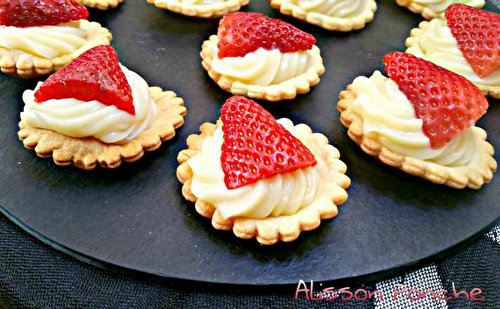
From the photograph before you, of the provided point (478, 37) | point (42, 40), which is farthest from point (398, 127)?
point (42, 40)

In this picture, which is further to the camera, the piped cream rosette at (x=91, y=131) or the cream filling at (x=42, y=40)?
the cream filling at (x=42, y=40)

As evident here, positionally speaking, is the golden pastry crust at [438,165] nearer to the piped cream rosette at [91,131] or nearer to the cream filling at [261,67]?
the cream filling at [261,67]

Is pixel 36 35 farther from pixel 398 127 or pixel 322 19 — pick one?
pixel 398 127

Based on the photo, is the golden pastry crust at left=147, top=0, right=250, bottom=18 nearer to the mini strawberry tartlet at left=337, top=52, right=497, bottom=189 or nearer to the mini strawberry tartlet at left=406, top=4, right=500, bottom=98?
the mini strawberry tartlet at left=337, top=52, right=497, bottom=189

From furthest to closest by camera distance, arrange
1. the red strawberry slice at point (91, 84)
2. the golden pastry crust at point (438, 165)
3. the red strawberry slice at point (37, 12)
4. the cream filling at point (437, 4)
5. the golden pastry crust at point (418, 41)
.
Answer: the cream filling at point (437, 4) < the golden pastry crust at point (418, 41) < the red strawberry slice at point (37, 12) < the golden pastry crust at point (438, 165) < the red strawberry slice at point (91, 84)

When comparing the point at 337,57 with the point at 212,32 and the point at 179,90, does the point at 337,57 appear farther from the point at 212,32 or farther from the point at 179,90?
the point at 179,90

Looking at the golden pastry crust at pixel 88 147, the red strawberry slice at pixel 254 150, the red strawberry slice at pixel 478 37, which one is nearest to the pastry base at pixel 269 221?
the red strawberry slice at pixel 254 150
